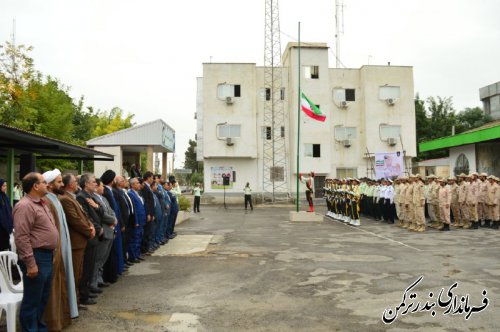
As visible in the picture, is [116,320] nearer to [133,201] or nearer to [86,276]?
[86,276]

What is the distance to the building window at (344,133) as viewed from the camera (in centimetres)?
3600

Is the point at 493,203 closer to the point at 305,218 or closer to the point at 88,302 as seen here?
the point at 305,218

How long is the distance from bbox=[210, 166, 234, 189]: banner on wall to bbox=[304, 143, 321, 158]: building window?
6.02m

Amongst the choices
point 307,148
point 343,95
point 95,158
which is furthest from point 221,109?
point 95,158

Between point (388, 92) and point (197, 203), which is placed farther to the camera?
point (388, 92)

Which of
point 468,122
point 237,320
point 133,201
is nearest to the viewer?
point 237,320

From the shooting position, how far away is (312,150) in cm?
3525

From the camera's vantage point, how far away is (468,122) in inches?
1869

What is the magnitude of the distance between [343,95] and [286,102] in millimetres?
4634

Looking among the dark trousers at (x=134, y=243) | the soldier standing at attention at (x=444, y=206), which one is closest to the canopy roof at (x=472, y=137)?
the soldier standing at attention at (x=444, y=206)

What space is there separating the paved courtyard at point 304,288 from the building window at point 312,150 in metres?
22.8

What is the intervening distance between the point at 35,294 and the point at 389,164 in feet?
71.1

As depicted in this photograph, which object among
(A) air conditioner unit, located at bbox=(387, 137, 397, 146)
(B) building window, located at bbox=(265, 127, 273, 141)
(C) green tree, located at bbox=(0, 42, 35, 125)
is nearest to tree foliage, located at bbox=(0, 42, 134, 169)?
(C) green tree, located at bbox=(0, 42, 35, 125)

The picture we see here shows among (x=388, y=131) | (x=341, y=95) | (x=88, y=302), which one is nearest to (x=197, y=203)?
(x=341, y=95)
